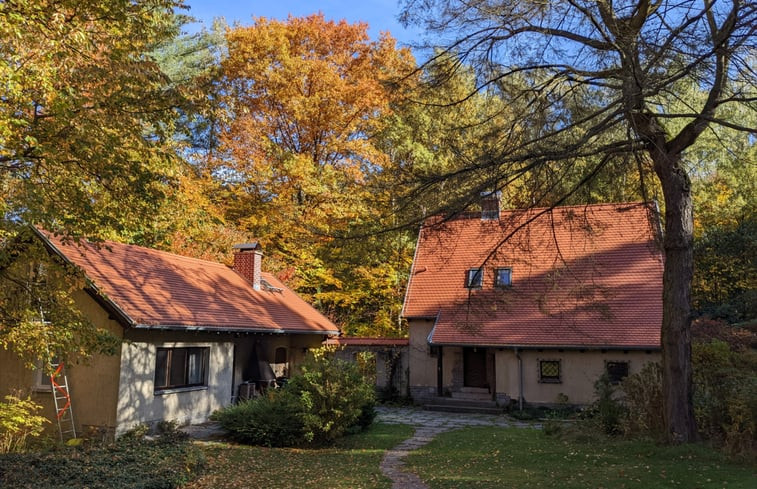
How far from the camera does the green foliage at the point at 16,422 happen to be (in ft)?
32.7

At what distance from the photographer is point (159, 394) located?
14.6 metres

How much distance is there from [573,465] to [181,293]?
449 inches

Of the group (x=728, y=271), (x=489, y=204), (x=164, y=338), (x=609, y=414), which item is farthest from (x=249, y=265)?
(x=728, y=271)

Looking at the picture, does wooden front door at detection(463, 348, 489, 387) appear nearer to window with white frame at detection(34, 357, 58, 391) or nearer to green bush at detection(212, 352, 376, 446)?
green bush at detection(212, 352, 376, 446)

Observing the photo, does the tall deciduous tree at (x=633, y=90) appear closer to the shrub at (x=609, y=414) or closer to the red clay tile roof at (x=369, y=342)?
the shrub at (x=609, y=414)

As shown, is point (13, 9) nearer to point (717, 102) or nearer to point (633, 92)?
point (633, 92)

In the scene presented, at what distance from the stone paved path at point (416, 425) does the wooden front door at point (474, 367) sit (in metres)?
2.57

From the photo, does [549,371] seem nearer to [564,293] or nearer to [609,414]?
[564,293]

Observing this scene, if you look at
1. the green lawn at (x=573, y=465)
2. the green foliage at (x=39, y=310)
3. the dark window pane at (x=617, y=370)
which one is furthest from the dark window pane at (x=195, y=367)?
the dark window pane at (x=617, y=370)

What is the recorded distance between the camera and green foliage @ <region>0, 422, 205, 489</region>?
339 inches

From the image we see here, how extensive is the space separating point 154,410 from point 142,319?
7.97 ft

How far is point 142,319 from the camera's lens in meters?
13.7

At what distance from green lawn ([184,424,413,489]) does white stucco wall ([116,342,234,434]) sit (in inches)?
82.6

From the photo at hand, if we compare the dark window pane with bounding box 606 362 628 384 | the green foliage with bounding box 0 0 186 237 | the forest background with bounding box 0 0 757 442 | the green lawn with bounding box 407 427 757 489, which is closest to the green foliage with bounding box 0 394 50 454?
the forest background with bounding box 0 0 757 442
